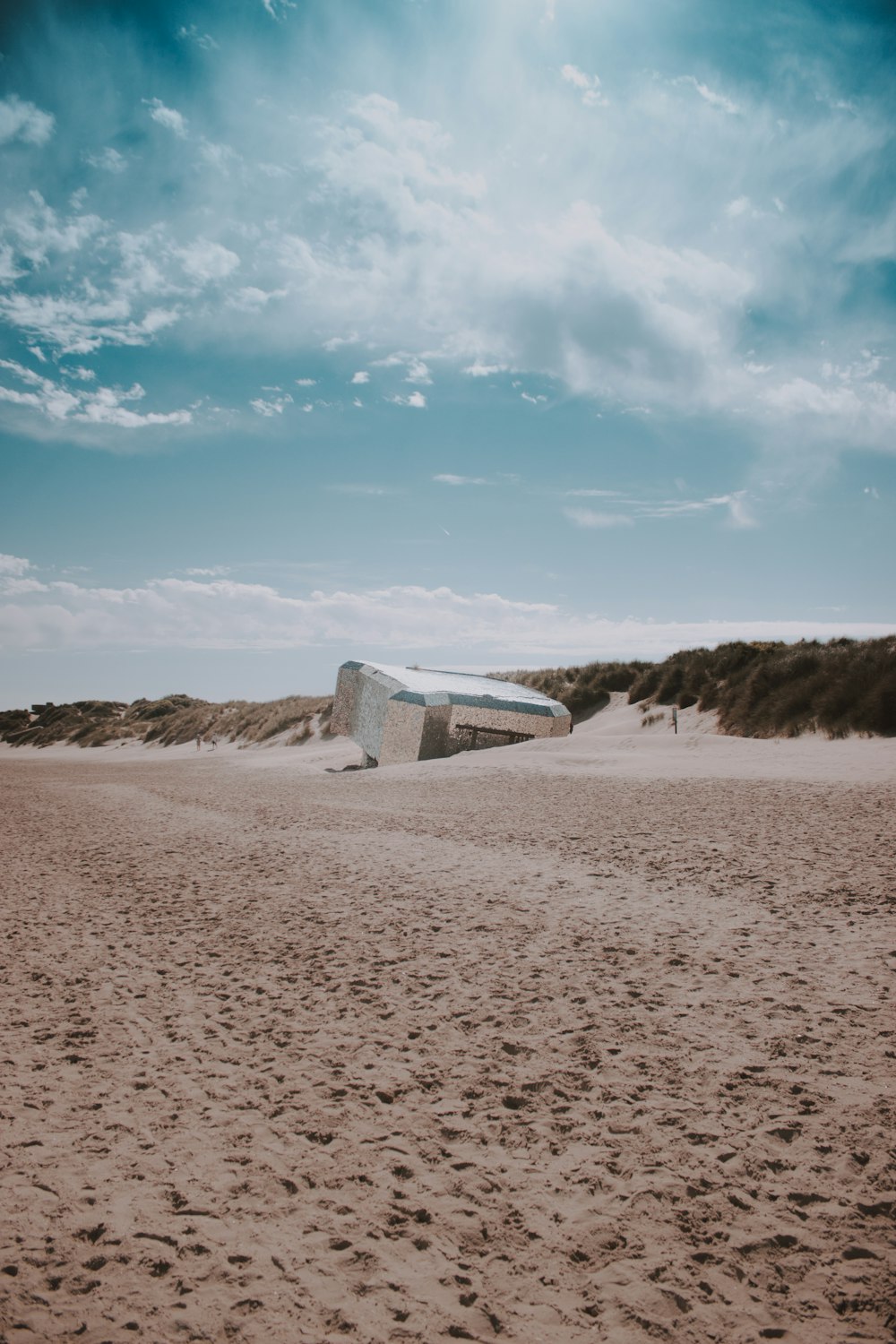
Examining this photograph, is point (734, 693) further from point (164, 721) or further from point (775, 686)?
point (164, 721)

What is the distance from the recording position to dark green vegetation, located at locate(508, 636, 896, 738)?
1165 cm

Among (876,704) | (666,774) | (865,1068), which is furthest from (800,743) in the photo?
(865,1068)

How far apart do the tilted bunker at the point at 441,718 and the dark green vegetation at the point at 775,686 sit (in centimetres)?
372

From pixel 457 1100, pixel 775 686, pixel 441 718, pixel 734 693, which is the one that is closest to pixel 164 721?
pixel 441 718

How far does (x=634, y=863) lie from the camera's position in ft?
16.9

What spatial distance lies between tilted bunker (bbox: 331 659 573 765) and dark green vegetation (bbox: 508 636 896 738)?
372 cm

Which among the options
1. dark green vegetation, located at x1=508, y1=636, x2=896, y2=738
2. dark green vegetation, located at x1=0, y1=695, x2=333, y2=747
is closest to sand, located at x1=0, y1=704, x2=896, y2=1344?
dark green vegetation, located at x1=508, y1=636, x2=896, y2=738

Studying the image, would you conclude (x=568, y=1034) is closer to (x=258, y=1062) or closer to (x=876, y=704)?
(x=258, y=1062)

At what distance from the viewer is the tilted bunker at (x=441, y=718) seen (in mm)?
14062

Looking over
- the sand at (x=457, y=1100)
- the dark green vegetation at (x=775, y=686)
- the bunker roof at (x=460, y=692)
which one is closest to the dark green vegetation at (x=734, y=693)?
the dark green vegetation at (x=775, y=686)

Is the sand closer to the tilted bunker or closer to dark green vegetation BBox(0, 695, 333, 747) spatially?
the tilted bunker

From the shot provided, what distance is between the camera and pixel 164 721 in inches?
1415

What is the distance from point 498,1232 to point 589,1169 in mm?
338

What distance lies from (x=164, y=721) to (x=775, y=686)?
98.6 feet
